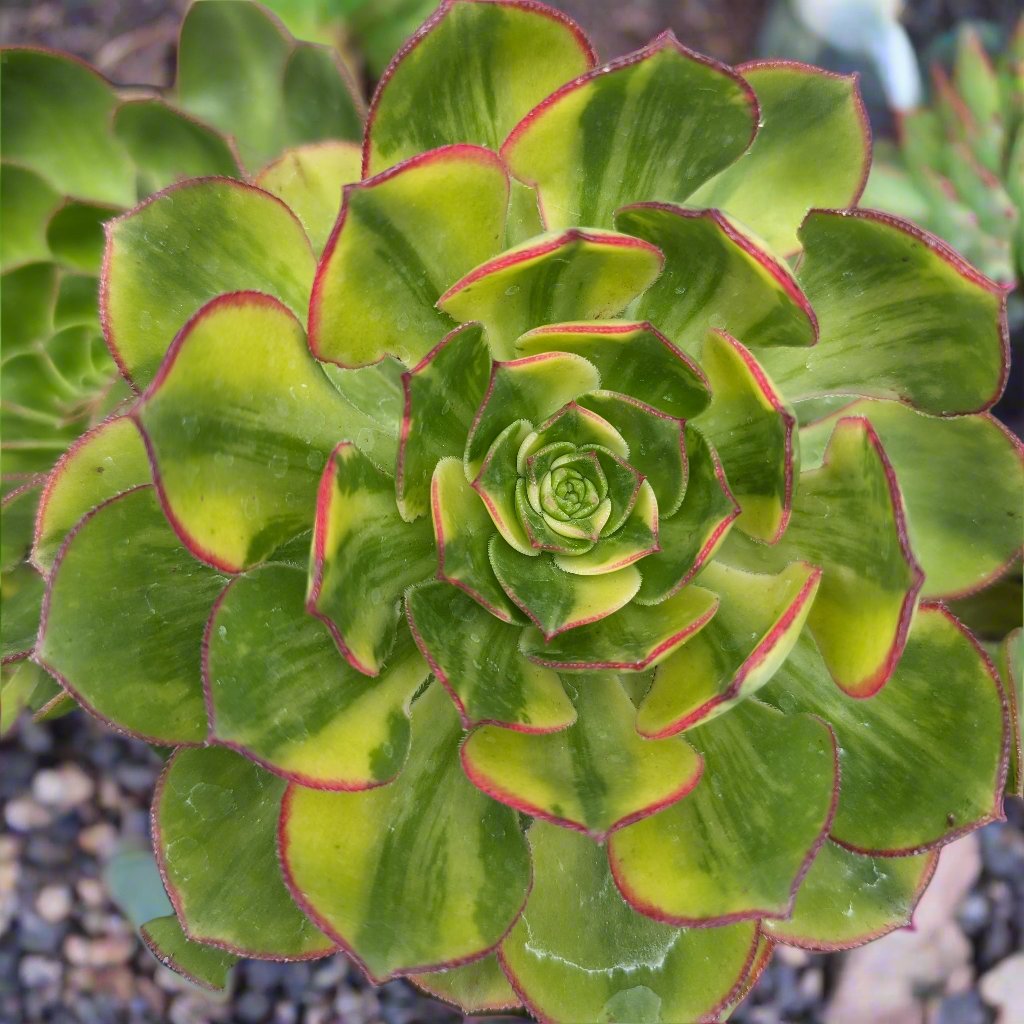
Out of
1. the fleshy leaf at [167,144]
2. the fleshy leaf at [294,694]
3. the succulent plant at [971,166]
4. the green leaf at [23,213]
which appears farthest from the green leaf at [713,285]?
the succulent plant at [971,166]

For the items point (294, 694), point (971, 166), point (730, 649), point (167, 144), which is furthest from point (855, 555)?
point (971, 166)

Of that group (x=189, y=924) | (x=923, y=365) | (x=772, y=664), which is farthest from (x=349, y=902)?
(x=923, y=365)

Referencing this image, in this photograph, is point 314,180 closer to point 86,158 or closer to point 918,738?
point 86,158

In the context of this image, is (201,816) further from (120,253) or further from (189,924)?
(120,253)

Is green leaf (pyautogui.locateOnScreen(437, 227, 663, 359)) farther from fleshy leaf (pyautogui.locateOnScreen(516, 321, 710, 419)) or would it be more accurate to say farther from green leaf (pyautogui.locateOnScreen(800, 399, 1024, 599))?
green leaf (pyautogui.locateOnScreen(800, 399, 1024, 599))

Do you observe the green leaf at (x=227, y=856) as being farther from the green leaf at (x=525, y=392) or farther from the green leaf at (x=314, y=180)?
the green leaf at (x=314, y=180)

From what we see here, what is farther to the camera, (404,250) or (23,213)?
(23,213)

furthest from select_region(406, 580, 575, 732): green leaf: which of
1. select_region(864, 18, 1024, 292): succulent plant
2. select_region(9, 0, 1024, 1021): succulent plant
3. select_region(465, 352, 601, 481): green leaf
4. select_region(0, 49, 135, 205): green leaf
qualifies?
select_region(864, 18, 1024, 292): succulent plant
